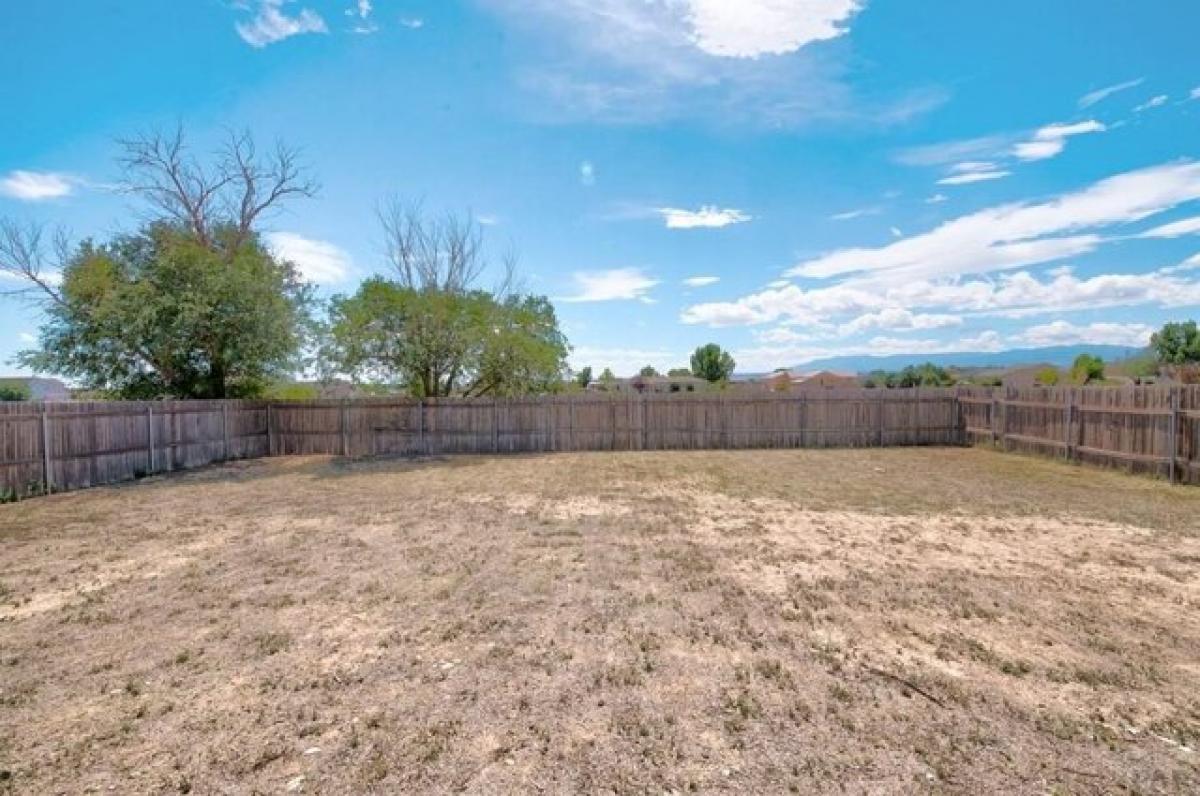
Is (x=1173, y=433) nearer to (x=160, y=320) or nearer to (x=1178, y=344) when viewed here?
(x=160, y=320)

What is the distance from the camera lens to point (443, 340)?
48.8ft

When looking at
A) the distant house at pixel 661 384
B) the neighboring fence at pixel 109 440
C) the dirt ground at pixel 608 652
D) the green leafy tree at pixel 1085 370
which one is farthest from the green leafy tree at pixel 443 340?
the distant house at pixel 661 384

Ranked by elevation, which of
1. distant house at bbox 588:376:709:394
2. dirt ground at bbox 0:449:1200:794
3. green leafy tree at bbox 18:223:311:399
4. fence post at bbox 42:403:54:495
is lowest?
dirt ground at bbox 0:449:1200:794

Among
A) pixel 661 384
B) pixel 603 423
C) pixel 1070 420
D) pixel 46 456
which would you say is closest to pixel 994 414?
pixel 1070 420

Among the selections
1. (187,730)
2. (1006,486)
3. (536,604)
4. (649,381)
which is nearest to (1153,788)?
(536,604)

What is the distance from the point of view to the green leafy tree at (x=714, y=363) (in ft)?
175

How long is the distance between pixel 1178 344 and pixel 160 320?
61767 millimetres

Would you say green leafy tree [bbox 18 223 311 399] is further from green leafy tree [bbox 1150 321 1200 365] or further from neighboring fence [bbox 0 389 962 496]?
green leafy tree [bbox 1150 321 1200 365]

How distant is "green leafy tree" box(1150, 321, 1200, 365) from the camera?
43000 mm

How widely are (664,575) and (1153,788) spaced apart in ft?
10.2

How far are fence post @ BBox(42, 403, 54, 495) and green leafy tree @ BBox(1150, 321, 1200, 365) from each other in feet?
199

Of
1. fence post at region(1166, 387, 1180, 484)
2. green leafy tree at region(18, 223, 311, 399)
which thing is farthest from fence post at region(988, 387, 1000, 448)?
green leafy tree at region(18, 223, 311, 399)

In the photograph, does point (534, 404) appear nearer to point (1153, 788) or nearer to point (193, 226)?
point (193, 226)

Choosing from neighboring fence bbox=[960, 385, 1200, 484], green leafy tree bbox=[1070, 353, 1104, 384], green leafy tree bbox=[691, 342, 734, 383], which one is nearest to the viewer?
neighboring fence bbox=[960, 385, 1200, 484]
